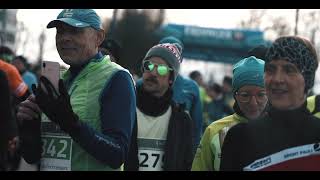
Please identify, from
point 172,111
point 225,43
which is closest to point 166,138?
point 172,111

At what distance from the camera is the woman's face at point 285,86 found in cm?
295

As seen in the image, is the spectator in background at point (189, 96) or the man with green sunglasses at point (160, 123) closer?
the man with green sunglasses at point (160, 123)

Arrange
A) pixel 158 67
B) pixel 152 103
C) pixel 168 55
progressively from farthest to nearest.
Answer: pixel 168 55, pixel 158 67, pixel 152 103

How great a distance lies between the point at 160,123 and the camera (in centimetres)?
517

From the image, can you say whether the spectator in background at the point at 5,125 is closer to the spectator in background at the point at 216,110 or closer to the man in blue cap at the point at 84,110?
the man in blue cap at the point at 84,110

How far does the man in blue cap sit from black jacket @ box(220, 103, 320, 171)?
2.21ft

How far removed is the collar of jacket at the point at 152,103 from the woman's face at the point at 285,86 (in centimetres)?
227

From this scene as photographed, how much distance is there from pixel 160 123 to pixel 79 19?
5.95ft

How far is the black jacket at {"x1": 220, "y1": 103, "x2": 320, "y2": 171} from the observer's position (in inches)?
111

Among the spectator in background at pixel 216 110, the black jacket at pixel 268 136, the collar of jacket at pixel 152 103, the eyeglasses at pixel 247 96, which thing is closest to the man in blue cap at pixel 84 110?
the black jacket at pixel 268 136

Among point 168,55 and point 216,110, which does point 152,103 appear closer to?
point 168,55

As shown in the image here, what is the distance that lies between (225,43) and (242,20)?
663 inches

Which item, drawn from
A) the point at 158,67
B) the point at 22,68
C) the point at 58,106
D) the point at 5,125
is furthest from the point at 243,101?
the point at 22,68

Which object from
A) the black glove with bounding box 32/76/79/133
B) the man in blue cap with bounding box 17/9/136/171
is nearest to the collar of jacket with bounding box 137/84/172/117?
the man in blue cap with bounding box 17/9/136/171
